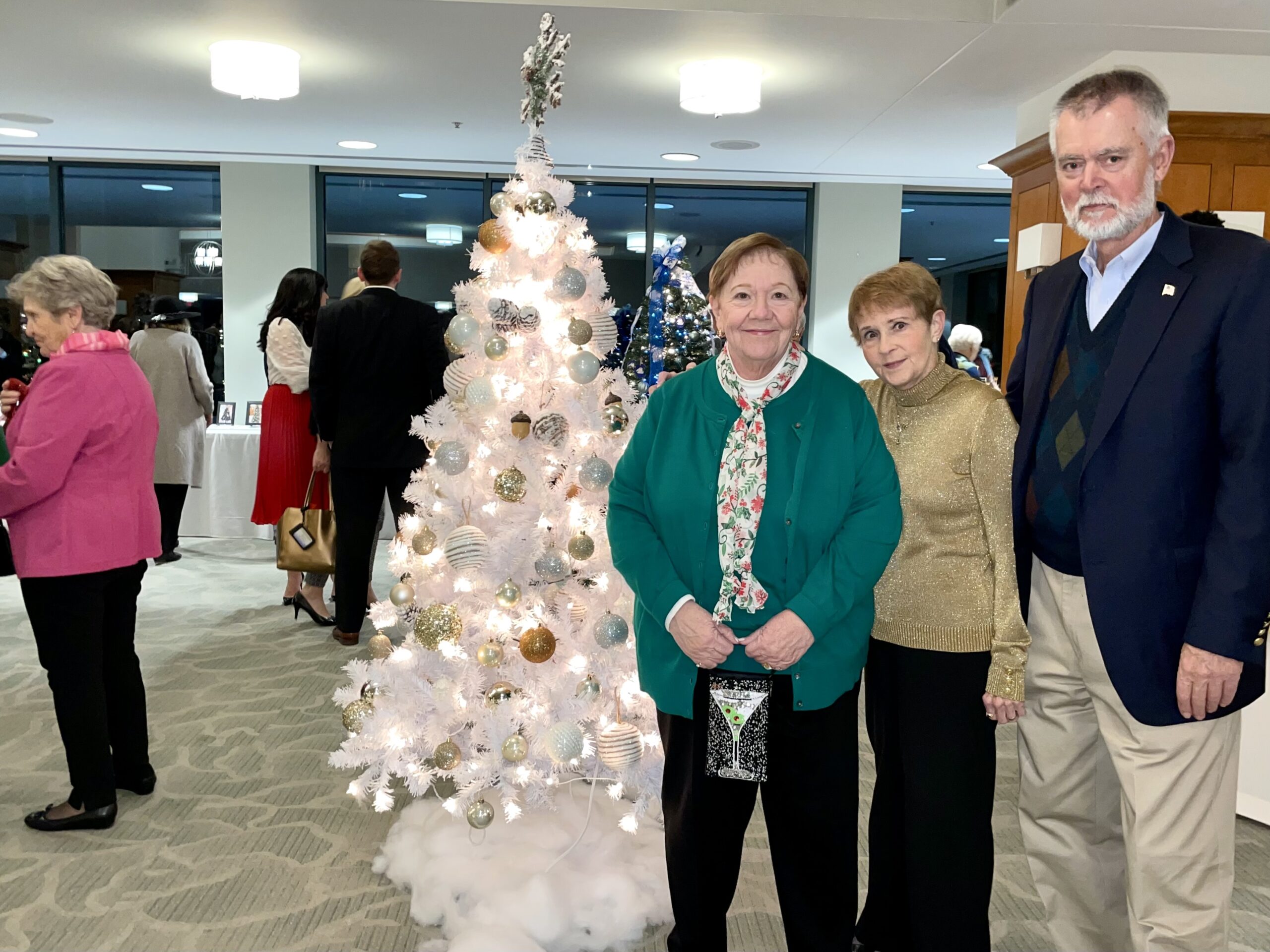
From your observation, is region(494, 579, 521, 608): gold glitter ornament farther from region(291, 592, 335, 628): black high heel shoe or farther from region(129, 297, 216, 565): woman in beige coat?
region(129, 297, 216, 565): woman in beige coat

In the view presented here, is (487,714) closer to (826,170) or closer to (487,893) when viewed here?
(487,893)

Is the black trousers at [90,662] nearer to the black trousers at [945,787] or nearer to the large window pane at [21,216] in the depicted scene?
the black trousers at [945,787]

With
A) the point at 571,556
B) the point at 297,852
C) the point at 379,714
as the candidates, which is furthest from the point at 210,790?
the point at 571,556

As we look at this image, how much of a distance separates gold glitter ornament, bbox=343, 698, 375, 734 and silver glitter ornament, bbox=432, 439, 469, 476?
673 millimetres

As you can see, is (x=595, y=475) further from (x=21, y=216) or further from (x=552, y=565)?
(x=21, y=216)

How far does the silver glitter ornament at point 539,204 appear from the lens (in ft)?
8.02

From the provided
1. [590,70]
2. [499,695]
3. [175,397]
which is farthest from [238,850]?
[590,70]

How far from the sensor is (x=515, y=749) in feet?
7.88

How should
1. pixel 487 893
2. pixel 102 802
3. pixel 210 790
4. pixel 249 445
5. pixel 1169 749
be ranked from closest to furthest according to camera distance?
pixel 1169 749 → pixel 487 893 → pixel 102 802 → pixel 210 790 → pixel 249 445

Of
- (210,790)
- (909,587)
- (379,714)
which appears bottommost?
(210,790)

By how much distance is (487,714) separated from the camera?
246 centimetres

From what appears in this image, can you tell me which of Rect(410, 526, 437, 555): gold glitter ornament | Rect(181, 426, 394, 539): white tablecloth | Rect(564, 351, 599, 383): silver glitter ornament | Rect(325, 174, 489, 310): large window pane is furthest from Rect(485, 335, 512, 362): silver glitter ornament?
Rect(325, 174, 489, 310): large window pane

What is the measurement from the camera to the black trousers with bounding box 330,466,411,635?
4168 mm

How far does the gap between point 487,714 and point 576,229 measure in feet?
4.24
